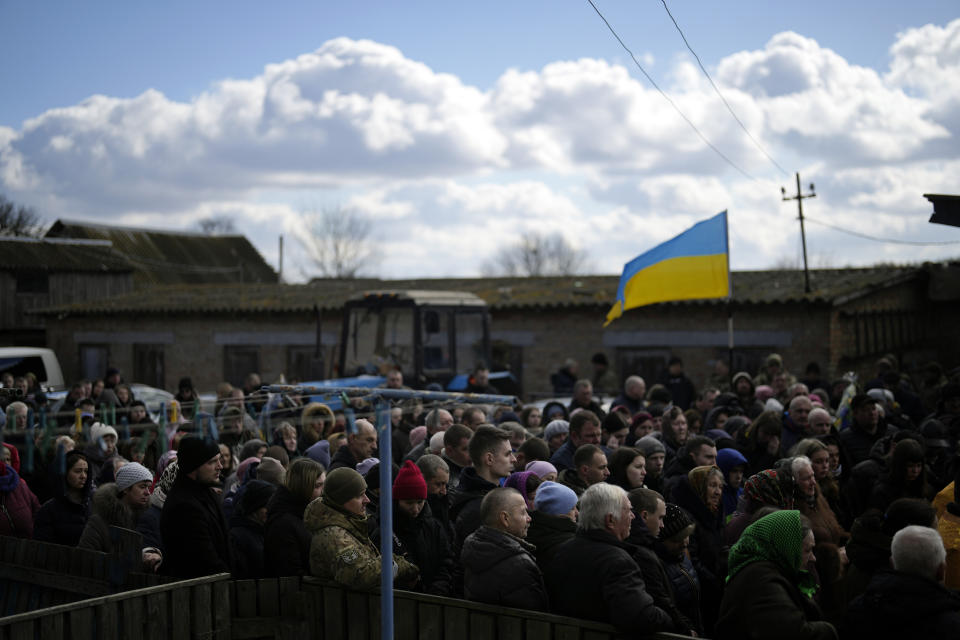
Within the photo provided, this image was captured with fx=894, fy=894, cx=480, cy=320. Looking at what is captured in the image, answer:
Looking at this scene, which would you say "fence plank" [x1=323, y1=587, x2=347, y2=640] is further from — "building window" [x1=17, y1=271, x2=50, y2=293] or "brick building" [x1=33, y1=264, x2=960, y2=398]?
"building window" [x1=17, y1=271, x2=50, y2=293]

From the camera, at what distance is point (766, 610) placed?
3664 millimetres

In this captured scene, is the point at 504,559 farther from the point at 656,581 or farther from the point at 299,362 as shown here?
the point at 299,362

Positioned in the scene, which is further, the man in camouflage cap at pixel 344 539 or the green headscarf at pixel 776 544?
the man in camouflage cap at pixel 344 539

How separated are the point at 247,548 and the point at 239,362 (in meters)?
21.3

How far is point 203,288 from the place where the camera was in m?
30.0

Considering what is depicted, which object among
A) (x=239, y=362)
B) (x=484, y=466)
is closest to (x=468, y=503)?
(x=484, y=466)

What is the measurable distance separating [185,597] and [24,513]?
272cm

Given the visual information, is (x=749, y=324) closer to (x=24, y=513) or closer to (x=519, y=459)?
(x=519, y=459)

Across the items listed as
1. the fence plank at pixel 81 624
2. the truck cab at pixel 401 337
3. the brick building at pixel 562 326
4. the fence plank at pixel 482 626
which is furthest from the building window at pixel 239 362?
the fence plank at pixel 482 626

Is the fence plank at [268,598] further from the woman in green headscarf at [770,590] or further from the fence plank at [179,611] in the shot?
the woman in green headscarf at [770,590]

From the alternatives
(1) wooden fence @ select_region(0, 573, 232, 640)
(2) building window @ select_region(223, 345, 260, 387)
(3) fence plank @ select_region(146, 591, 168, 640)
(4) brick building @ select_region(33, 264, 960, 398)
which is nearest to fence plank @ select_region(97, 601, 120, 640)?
(1) wooden fence @ select_region(0, 573, 232, 640)

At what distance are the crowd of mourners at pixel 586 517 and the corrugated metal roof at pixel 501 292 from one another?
40.7 ft

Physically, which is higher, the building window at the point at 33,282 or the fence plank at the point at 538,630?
the building window at the point at 33,282

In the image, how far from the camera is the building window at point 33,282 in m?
32.3
